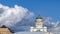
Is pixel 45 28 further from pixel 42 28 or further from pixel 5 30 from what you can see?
pixel 5 30

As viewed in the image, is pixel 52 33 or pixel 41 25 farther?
pixel 41 25

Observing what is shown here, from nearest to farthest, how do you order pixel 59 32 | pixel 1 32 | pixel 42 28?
1. pixel 1 32
2. pixel 59 32
3. pixel 42 28

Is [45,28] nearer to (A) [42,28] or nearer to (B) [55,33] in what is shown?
(A) [42,28]

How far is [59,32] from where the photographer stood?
123 metres

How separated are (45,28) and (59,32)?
76.4 metres

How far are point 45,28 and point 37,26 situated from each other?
636 centimetres

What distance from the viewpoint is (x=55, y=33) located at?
378ft

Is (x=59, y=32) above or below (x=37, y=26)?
below

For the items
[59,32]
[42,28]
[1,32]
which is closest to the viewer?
[1,32]

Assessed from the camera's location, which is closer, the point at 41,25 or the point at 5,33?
the point at 5,33

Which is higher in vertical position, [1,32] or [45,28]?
[45,28]

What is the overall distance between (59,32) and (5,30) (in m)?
26.6

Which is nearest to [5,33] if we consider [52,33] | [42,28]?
[52,33]

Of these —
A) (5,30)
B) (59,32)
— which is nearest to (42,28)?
(59,32)
